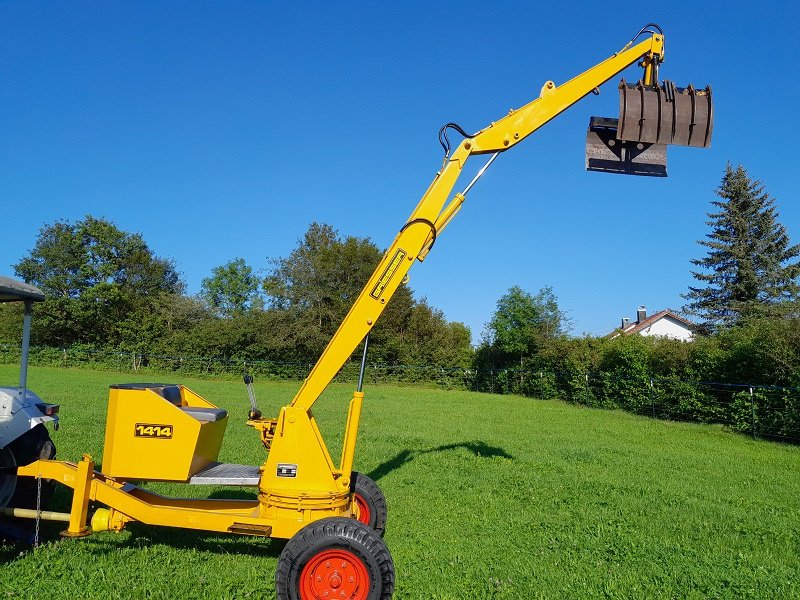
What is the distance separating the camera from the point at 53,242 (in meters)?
52.0

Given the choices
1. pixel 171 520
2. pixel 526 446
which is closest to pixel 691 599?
pixel 171 520

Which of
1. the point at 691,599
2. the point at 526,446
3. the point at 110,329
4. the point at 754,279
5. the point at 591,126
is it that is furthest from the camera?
the point at 110,329

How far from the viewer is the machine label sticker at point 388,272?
18.5 feet

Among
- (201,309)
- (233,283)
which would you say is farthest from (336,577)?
(233,283)

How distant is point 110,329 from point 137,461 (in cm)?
4970

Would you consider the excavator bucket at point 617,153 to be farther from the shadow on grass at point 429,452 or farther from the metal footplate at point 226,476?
the shadow on grass at point 429,452

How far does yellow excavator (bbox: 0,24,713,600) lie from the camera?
4.62 m

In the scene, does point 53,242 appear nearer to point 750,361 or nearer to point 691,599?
point 750,361

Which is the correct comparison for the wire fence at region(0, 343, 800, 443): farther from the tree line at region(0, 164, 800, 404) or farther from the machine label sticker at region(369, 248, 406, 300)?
the machine label sticker at region(369, 248, 406, 300)

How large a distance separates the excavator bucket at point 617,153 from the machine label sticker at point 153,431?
15.8 ft

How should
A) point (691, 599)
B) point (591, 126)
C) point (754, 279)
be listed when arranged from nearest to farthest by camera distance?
point (691, 599)
point (591, 126)
point (754, 279)

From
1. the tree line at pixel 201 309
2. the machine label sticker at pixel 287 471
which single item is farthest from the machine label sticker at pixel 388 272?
the tree line at pixel 201 309

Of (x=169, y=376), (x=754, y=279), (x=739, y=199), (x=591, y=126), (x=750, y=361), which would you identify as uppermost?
(x=739, y=199)

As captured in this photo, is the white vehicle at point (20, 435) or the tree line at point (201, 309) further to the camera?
the tree line at point (201, 309)
